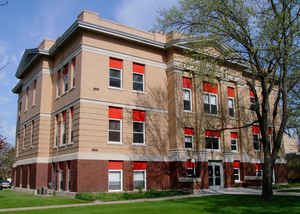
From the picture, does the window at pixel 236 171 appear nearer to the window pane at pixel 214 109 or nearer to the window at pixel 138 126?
the window pane at pixel 214 109

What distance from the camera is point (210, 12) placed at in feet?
61.4

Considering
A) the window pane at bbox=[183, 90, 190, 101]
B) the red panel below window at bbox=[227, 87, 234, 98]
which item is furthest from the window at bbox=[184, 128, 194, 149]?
the red panel below window at bbox=[227, 87, 234, 98]

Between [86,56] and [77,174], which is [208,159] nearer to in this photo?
[77,174]

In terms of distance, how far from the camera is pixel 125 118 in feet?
78.7

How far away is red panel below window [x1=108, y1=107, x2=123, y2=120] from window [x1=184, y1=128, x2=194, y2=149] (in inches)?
227

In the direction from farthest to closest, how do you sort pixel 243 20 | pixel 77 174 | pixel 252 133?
pixel 252 133 → pixel 77 174 → pixel 243 20

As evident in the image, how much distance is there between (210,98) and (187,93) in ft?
9.01

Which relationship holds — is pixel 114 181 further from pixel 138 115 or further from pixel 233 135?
pixel 233 135

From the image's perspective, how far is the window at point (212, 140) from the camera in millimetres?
27562

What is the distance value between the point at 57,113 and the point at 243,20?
16.2 meters

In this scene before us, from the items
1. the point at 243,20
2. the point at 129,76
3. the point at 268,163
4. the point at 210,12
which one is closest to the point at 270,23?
the point at 243,20

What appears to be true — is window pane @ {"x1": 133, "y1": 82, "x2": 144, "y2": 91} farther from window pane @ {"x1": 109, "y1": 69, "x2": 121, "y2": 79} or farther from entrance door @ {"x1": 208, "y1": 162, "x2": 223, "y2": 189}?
entrance door @ {"x1": 208, "y1": 162, "x2": 223, "y2": 189}

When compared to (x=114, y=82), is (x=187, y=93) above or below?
below

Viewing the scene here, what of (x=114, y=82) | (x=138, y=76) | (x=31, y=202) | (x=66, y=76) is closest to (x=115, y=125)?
(x=114, y=82)
